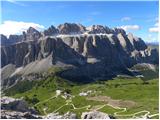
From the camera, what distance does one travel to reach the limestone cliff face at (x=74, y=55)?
5335 inches

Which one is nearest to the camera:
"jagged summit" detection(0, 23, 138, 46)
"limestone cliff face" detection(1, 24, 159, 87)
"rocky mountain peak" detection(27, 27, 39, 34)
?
"limestone cliff face" detection(1, 24, 159, 87)

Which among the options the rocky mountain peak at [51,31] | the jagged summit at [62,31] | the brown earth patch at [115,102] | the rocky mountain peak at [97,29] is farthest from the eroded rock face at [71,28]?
the brown earth patch at [115,102]

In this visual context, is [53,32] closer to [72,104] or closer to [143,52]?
[143,52]

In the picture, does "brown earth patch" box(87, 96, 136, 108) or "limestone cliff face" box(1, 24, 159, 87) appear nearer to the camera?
"brown earth patch" box(87, 96, 136, 108)

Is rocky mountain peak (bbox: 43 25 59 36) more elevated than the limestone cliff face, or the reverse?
rocky mountain peak (bbox: 43 25 59 36)

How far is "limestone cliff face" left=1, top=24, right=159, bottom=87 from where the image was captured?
136 m

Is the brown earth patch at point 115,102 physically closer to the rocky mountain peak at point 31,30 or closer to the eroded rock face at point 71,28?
the rocky mountain peak at point 31,30

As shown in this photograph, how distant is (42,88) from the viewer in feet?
325

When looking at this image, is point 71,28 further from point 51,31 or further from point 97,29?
point 97,29

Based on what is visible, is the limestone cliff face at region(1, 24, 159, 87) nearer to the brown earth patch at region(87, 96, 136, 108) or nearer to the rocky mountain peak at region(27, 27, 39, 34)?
the rocky mountain peak at region(27, 27, 39, 34)

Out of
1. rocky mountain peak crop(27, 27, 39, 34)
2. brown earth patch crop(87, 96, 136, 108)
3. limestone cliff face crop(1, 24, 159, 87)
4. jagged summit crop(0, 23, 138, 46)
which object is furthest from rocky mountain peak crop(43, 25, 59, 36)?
brown earth patch crop(87, 96, 136, 108)

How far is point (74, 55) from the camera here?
147000 mm

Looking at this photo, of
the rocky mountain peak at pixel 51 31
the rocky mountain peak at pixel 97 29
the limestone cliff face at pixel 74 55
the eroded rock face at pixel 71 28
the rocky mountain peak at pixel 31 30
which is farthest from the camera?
the rocky mountain peak at pixel 97 29

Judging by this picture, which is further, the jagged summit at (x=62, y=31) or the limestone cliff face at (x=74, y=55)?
the jagged summit at (x=62, y=31)
